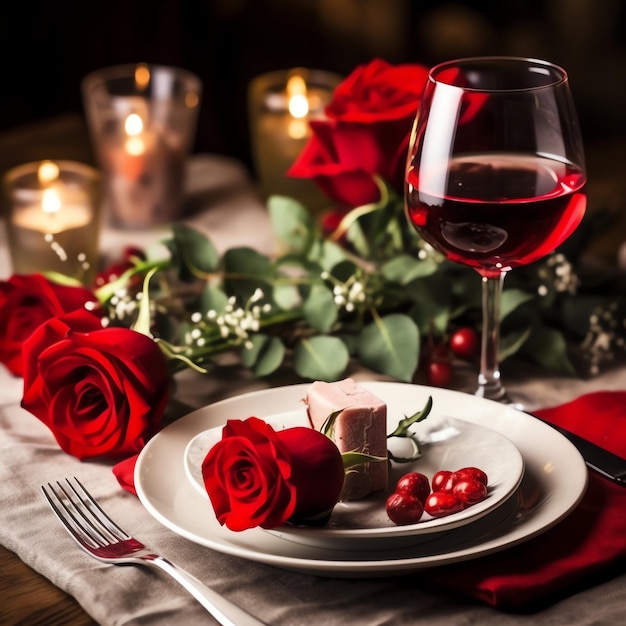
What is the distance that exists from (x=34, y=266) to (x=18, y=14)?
2.19 m

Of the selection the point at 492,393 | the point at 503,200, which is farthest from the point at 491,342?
the point at 503,200

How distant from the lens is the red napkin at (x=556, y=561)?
71 centimetres

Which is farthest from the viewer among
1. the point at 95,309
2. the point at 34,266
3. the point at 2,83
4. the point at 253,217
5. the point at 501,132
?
the point at 2,83

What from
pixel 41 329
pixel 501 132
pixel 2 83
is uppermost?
pixel 501 132

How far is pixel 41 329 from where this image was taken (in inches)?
37.6

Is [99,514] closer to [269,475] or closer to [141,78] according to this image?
[269,475]

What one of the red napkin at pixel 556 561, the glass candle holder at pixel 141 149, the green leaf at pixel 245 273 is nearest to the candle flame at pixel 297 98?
the glass candle holder at pixel 141 149

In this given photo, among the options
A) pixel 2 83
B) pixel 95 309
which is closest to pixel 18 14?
pixel 2 83

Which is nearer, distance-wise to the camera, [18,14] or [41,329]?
[41,329]

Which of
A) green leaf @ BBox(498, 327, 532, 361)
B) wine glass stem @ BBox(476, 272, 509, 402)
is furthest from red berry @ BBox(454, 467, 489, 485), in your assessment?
green leaf @ BBox(498, 327, 532, 361)

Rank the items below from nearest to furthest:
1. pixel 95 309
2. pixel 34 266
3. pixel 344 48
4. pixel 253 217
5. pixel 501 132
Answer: pixel 501 132 < pixel 95 309 < pixel 34 266 < pixel 253 217 < pixel 344 48

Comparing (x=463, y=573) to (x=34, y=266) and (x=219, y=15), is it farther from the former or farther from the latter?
(x=219, y=15)

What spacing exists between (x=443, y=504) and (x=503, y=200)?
0.99 feet

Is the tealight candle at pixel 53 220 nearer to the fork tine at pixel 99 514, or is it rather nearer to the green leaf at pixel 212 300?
the green leaf at pixel 212 300
